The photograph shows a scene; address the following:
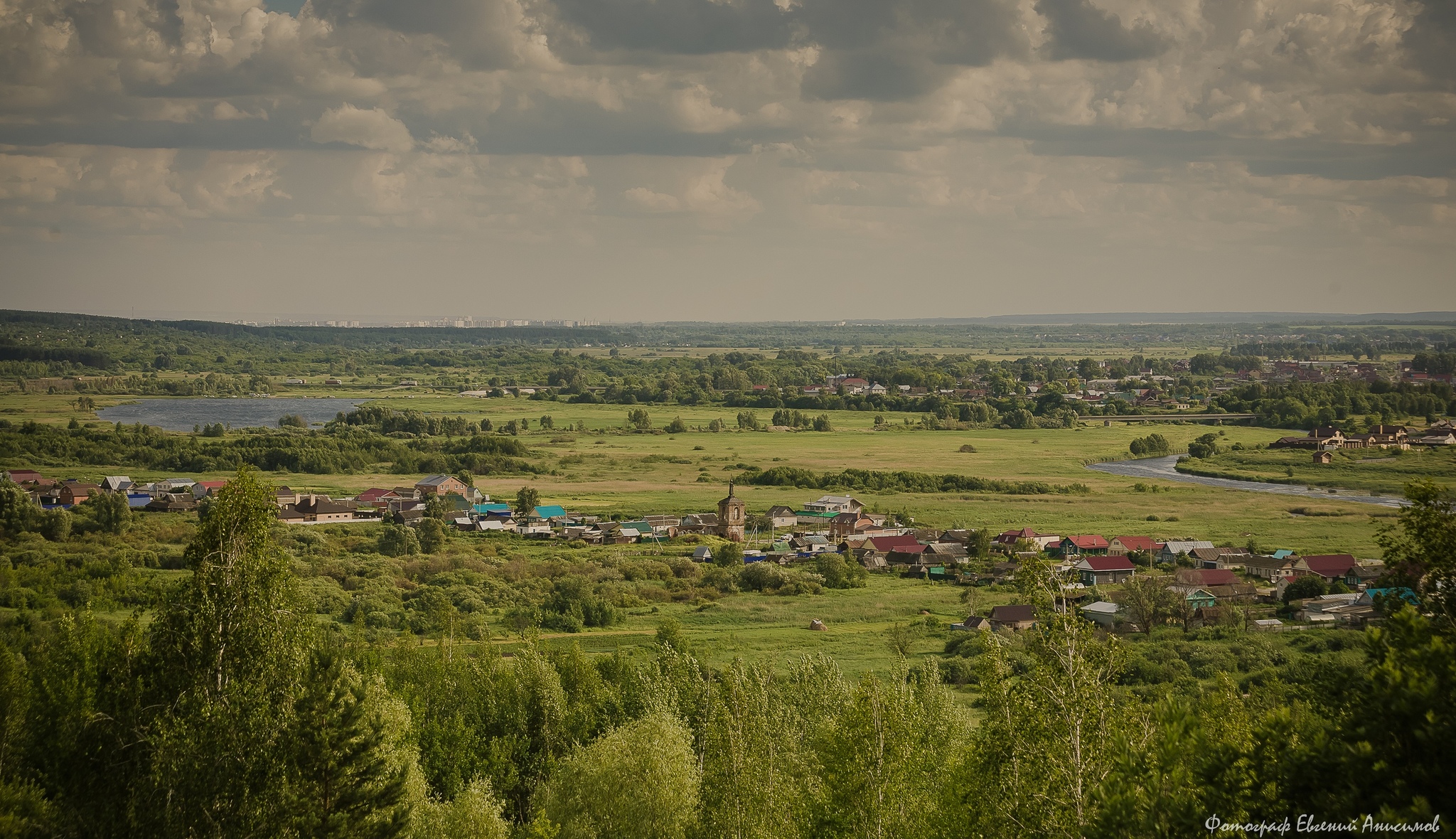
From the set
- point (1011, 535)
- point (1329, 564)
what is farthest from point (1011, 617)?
point (1011, 535)

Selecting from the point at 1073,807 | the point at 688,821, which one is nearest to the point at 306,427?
the point at 688,821

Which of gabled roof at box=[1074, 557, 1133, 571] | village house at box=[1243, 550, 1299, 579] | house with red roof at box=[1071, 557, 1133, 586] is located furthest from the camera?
gabled roof at box=[1074, 557, 1133, 571]

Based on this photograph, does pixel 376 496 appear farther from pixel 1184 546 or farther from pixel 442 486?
pixel 1184 546

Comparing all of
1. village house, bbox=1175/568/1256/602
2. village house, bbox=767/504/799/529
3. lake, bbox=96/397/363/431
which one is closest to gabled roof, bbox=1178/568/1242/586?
village house, bbox=1175/568/1256/602

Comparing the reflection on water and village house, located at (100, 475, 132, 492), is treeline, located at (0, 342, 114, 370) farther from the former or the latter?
the reflection on water

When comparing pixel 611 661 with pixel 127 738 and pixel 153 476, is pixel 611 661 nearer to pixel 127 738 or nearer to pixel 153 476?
pixel 127 738

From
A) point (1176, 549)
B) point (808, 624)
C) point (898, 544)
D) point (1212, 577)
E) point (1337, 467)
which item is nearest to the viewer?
point (808, 624)

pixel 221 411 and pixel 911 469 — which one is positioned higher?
pixel 221 411
